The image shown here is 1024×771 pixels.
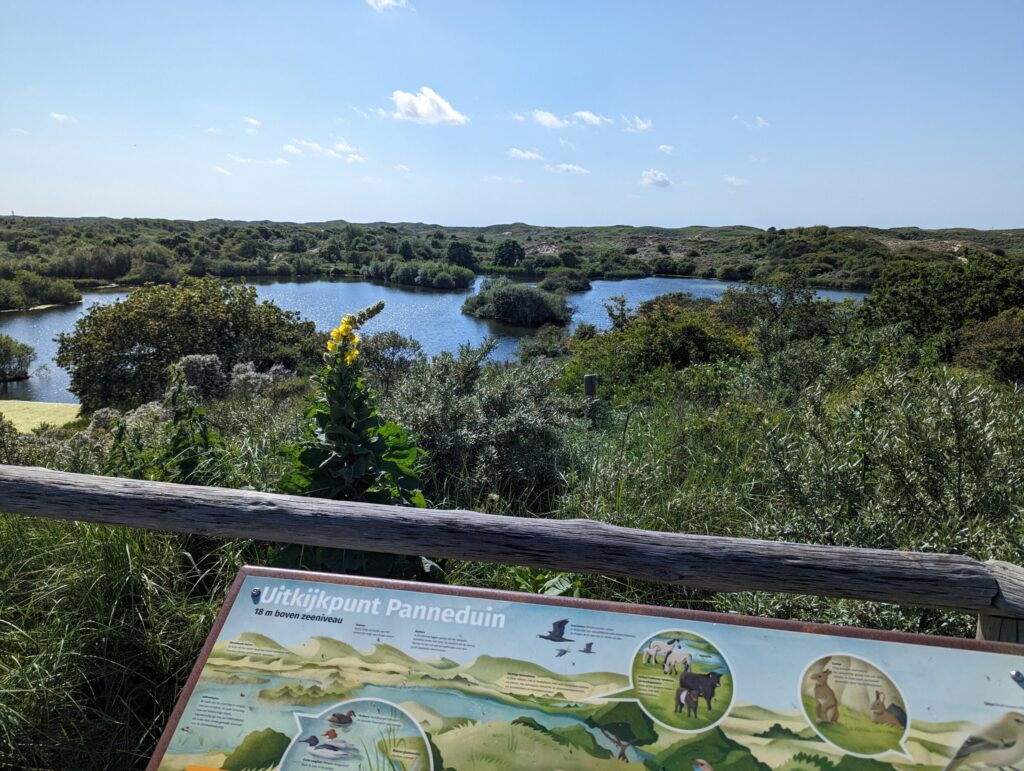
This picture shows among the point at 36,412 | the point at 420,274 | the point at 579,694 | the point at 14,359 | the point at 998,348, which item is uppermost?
the point at 420,274

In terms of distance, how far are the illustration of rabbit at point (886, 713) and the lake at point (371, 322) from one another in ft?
54.2

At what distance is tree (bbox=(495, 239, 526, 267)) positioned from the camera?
6831 centimetres

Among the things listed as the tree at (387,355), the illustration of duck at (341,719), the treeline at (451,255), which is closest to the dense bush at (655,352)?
the tree at (387,355)

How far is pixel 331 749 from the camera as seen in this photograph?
1379 millimetres

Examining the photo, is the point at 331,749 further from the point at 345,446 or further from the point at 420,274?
the point at 420,274

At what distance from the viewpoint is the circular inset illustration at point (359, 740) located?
4.44 feet

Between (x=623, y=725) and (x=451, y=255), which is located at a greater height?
(x=451, y=255)

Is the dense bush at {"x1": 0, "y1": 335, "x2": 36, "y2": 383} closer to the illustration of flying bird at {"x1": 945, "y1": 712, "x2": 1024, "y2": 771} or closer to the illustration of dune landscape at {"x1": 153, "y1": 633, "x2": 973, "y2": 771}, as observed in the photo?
the illustration of dune landscape at {"x1": 153, "y1": 633, "x2": 973, "y2": 771}

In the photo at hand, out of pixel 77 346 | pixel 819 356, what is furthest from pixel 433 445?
pixel 77 346

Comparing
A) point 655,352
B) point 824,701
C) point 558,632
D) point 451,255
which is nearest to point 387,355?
point 655,352

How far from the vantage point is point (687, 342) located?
12.1 metres

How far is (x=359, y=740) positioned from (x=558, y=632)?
Answer: 1.68 feet

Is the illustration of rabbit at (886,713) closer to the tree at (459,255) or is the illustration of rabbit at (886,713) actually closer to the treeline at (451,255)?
the treeline at (451,255)

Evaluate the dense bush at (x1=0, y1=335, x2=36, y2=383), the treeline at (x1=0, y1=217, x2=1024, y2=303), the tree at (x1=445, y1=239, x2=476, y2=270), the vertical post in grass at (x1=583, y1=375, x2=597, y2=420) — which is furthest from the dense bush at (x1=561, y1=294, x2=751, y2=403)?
the tree at (x1=445, y1=239, x2=476, y2=270)
